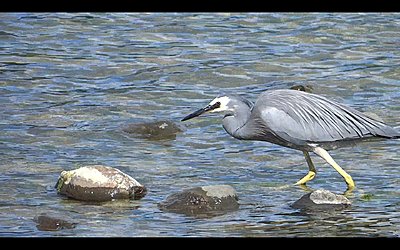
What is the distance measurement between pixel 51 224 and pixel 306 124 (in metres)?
2.56

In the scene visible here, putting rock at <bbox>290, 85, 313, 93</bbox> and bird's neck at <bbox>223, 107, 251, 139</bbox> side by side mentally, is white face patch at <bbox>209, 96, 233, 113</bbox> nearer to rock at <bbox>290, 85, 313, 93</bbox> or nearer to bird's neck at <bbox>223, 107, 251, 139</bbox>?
bird's neck at <bbox>223, 107, 251, 139</bbox>

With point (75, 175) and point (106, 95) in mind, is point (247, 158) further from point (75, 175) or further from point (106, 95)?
point (106, 95)

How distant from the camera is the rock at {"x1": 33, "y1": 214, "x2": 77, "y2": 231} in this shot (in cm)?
773

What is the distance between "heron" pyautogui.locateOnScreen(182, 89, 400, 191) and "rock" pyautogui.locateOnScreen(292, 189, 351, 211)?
0.67 meters

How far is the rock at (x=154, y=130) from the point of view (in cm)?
1113

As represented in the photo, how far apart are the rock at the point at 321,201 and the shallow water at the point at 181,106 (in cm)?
10

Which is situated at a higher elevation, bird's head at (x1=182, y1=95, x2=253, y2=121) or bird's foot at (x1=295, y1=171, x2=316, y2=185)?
bird's head at (x1=182, y1=95, x2=253, y2=121)

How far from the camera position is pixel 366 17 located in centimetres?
1709

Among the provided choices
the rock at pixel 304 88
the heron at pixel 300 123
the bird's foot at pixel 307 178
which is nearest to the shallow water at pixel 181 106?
the bird's foot at pixel 307 178

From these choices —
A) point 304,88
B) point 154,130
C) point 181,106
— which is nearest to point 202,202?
point 154,130

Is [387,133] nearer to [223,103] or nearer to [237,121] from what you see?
[237,121]

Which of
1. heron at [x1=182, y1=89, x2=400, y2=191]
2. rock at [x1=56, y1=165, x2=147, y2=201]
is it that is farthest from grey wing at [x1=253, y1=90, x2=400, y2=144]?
rock at [x1=56, y1=165, x2=147, y2=201]

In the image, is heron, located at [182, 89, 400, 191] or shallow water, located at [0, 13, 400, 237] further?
heron, located at [182, 89, 400, 191]

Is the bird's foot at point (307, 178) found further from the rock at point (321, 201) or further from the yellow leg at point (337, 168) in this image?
the rock at point (321, 201)
